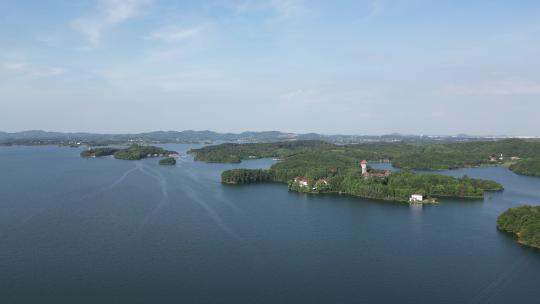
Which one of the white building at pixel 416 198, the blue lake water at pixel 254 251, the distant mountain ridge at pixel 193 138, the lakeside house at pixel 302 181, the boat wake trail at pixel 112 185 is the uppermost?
the distant mountain ridge at pixel 193 138

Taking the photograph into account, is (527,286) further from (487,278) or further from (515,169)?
(515,169)

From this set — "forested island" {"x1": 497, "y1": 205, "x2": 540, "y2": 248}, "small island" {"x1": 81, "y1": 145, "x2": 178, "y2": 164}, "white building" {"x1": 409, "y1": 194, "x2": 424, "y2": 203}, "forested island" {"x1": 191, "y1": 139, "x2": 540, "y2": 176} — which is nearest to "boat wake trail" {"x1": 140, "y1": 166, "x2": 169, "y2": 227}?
"small island" {"x1": 81, "y1": 145, "x2": 178, "y2": 164}

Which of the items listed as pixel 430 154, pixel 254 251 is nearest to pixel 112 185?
pixel 254 251

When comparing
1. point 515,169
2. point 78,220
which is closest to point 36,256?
point 78,220

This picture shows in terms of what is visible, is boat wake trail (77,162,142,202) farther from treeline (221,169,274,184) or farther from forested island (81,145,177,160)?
forested island (81,145,177,160)

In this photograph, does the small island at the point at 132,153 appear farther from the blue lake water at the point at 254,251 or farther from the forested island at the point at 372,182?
the blue lake water at the point at 254,251

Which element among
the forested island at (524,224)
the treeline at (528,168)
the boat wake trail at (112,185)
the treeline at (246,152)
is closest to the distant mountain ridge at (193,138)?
the treeline at (246,152)

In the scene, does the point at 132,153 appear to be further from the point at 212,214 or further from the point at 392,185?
the point at 392,185
